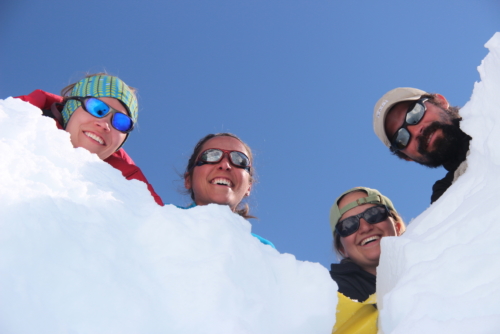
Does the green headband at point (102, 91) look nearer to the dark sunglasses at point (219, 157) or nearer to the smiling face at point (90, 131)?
the smiling face at point (90, 131)

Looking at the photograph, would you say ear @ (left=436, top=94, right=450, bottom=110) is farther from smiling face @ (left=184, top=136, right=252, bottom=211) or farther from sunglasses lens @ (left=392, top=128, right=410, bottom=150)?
smiling face @ (left=184, top=136, right=252, bottom=211)

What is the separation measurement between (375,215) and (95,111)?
2.39 metres

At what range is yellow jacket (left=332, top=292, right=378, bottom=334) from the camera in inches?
62.6

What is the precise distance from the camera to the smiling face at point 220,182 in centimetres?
298

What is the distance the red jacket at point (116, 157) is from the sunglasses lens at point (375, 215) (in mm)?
1751

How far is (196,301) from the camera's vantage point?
120 centimetres

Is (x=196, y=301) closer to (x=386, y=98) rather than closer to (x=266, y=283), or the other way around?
(x=266, y=283)

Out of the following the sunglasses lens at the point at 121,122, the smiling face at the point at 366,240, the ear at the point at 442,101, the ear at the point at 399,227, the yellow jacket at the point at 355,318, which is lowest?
the yellow jacket at the point at 355,318

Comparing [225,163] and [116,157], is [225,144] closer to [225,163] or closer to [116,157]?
[225,163]

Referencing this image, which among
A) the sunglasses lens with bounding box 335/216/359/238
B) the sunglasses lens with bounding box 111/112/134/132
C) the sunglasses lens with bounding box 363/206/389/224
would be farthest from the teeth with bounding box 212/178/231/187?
the sunglasses lens with bounding box 363/206/389/224

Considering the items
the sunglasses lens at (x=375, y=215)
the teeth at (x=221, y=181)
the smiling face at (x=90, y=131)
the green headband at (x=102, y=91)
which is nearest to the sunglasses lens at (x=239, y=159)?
the teeth at (x=221, y=181)

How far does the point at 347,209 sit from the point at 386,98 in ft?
3.62

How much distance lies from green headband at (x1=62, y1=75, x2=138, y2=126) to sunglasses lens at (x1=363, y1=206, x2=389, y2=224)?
208cm

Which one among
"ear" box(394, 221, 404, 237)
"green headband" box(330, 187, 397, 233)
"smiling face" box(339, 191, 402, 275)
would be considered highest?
"green headband" box(330, 187, 397, 233)
